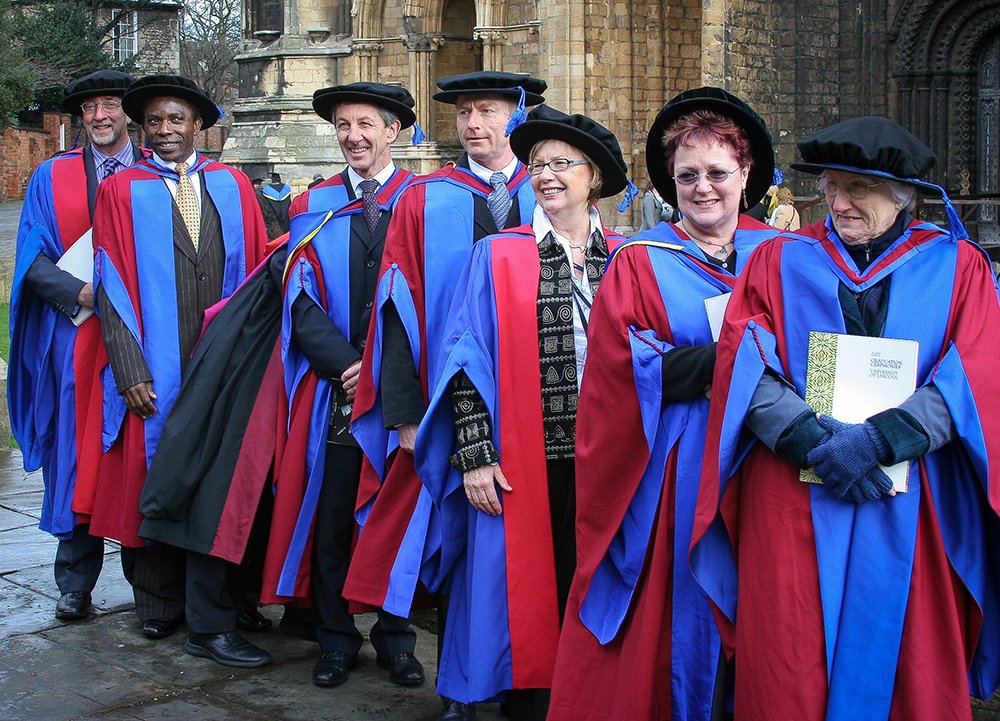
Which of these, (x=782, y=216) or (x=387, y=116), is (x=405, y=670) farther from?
(x=782, y=216)

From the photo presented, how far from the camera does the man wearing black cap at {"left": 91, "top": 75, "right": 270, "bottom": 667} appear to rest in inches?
225

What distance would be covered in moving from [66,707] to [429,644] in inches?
56.2

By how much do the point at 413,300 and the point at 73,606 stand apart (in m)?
2.13

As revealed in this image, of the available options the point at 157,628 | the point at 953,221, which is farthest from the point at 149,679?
the point at 953,221

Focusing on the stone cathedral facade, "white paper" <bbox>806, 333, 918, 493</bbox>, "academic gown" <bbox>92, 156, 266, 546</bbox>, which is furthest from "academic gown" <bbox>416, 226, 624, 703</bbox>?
the stone cathedral facade

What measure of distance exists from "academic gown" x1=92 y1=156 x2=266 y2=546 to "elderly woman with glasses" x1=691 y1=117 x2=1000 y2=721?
9.39 ft

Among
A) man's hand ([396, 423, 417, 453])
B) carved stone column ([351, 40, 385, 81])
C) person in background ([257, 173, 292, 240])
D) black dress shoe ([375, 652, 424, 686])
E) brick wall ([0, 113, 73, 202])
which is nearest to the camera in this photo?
man's hand ([396, 423, 417, 453])

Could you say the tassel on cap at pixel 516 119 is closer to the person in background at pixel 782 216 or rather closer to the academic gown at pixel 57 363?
the academic gown at pixel 57 363

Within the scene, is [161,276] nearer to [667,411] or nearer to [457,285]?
[457,285]

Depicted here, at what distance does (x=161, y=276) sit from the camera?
580cm

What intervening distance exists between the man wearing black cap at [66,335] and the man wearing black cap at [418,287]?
1636 millimetres

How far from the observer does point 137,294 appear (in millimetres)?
5801

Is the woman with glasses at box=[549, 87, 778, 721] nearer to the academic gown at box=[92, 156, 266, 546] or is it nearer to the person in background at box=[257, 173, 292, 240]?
the academic gown at box=[92, 156, 266, 546]

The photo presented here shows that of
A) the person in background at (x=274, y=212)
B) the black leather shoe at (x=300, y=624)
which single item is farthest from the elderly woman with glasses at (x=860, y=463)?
the person in background at (x=274, y=212)
